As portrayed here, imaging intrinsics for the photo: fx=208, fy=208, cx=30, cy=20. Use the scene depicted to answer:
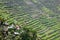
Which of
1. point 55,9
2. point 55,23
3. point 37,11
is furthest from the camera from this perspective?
point 55,9

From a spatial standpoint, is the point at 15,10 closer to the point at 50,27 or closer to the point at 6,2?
the point at 6,2

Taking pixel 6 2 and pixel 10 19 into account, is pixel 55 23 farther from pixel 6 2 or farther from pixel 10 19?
pixel 6 2

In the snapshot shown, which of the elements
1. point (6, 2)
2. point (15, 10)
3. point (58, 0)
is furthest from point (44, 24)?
point (58, 0)

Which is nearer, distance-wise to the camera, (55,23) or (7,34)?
(7,34)

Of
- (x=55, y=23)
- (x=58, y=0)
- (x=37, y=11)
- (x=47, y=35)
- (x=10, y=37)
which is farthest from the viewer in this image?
(x=58, y=0)

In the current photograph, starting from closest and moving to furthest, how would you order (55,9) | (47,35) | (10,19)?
1. (47,35)
2. (10,19)
3. (55,9)

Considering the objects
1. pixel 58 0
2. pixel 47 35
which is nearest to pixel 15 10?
pixel 47 35

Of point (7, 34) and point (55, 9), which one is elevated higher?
point (7, 34)

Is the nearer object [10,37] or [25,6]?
[10,37]

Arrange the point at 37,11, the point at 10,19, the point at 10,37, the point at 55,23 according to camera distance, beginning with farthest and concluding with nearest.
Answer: the point at 37,11 → the point at 55,23 → the point at 10,19 → the point at 10,37

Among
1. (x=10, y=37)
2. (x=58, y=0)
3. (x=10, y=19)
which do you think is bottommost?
(x=58, y=0)
